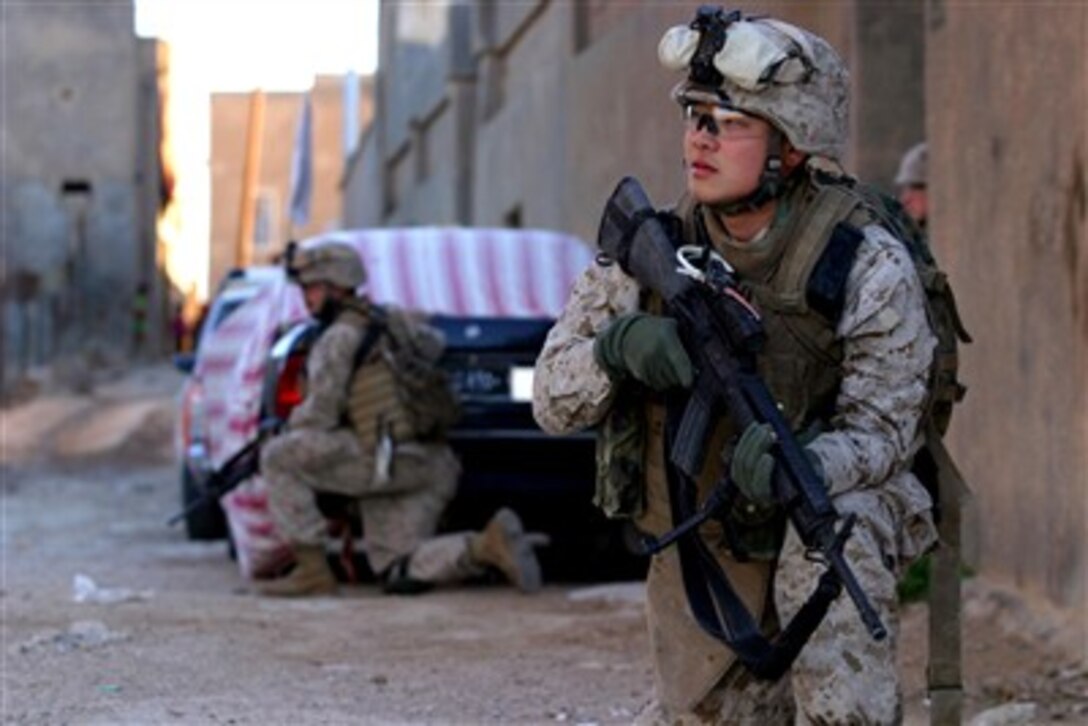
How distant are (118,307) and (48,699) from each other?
36.5 metres

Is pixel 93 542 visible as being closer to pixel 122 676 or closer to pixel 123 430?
pixel 122 676

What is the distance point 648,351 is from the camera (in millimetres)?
4551

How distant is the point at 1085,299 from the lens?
8250 mm

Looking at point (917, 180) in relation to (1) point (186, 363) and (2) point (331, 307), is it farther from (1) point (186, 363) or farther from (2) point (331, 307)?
(1) point (186, 363)

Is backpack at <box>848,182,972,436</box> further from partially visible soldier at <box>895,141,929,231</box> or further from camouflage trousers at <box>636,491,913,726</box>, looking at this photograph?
partially visible soldier at <box>895,141,929,231</box>

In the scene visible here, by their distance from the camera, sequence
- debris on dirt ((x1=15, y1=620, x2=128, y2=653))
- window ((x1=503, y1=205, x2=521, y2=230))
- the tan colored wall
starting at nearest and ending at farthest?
1. debris on dirt ((x1=15, y1=620, x2=128, y2=653))
2. window ((x1=503, y1=205, x2=521, y2=230))
3. the tan colored wall

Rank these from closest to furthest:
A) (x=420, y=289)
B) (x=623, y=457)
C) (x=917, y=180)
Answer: (x=623, y=457) < (x=917, y=180) < (x=420, y=289)

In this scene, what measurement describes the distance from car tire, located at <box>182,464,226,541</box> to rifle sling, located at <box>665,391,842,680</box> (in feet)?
33.7

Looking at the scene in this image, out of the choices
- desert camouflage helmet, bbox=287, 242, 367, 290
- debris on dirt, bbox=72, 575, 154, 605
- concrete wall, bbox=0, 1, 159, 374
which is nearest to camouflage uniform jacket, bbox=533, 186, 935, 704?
desert camouflage helmet, bbox=287, 242, 367, 290

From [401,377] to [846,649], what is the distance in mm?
6429

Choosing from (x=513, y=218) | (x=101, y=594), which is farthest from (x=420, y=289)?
(x=513, y=218)

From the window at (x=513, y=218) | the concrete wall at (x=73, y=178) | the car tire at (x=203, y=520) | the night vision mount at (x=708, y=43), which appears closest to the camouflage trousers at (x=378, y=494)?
the car tire at (x=203, y=520)

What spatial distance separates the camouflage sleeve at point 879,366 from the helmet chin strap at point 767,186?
0.63 feet

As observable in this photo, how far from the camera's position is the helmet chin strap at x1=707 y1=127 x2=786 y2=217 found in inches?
185
